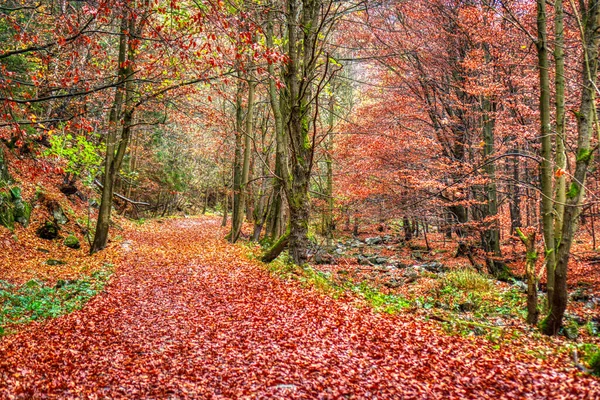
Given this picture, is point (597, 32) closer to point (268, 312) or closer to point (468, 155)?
point (268, 312)

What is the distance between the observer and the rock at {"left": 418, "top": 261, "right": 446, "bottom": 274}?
1428 centimetres

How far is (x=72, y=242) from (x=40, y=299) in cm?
594

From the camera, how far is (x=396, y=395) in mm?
4160

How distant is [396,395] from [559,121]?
18.2 feet

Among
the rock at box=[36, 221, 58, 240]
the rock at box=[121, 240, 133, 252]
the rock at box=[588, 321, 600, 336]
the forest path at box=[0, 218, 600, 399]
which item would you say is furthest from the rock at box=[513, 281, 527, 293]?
the rock at box=[36, 221, 58, 240]

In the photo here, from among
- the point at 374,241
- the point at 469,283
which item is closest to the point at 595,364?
the point at 469,283

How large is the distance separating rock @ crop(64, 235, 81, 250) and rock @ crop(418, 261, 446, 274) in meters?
12.9

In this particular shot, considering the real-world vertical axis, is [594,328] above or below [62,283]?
below

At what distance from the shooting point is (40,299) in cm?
787

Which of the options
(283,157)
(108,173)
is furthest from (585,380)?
(108,173)

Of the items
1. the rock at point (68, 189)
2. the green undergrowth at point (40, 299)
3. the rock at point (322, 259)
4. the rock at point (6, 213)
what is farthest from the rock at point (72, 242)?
the rock at point (322, 259)

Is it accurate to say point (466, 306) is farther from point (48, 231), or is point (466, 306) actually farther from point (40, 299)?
point (48, 231)

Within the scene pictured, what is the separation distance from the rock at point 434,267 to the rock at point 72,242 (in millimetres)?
12915

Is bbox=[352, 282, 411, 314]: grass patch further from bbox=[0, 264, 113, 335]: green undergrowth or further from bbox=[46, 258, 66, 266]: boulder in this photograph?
bbox=[46, 258, 66, 266]: boulder
